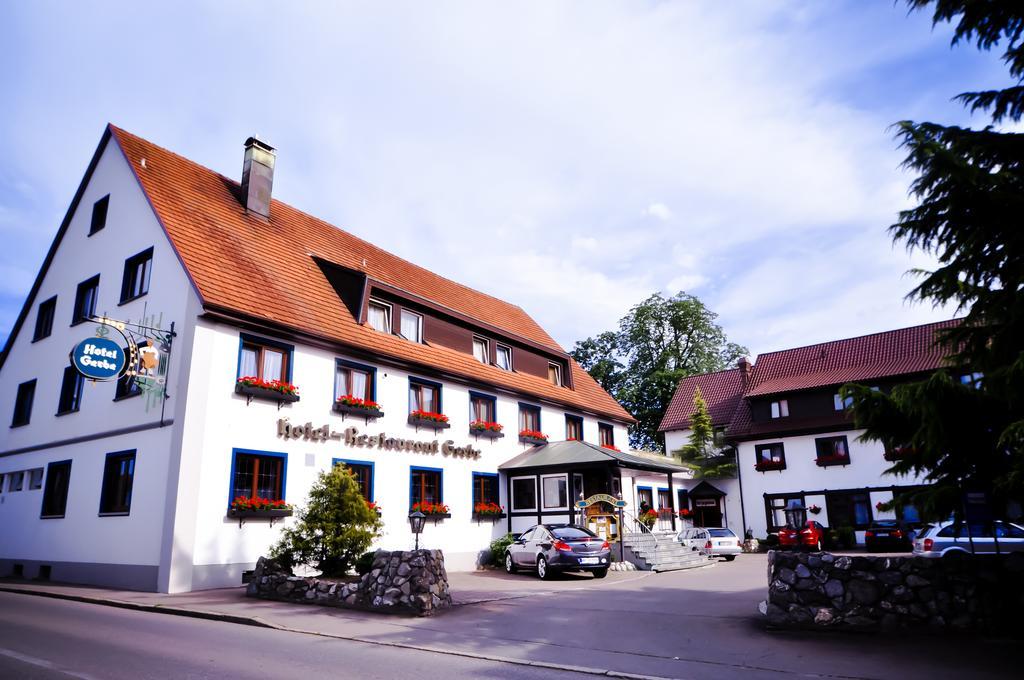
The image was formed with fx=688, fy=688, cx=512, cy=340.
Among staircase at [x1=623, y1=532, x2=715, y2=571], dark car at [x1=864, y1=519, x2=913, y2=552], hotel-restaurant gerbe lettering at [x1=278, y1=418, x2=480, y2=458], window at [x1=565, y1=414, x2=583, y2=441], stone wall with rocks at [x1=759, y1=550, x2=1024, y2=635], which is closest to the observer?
stone wall with rocks at [x1=759, y1=550, x2=1024, y2=635]

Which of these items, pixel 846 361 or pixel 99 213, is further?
pixel 846 361

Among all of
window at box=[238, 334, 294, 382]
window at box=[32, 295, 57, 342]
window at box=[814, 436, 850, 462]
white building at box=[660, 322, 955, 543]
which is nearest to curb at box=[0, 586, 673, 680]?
window at box=[238, 334, 294, 382]

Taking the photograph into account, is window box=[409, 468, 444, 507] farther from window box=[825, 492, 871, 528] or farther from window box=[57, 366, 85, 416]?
window box=[825, 492, 871, 528]

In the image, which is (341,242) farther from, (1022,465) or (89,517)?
(1022,465)

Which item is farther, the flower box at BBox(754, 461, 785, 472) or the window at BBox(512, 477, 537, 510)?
the flower box at BBox(754, 461, 785, 472)

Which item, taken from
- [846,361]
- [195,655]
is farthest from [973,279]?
[846,361]

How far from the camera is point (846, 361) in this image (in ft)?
123

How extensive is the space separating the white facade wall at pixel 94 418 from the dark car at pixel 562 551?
987 cm

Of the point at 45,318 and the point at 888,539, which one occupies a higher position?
the point at 45,318

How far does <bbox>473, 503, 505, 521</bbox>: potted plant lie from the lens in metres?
23.7

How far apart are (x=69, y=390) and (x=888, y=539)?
100.0 feet

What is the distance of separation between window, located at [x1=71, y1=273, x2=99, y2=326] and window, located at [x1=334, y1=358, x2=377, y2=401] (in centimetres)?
780

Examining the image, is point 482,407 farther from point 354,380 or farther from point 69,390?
point 69,390

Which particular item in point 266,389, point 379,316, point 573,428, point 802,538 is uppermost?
point 379,316
